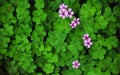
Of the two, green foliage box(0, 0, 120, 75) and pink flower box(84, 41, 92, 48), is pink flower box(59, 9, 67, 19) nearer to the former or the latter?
green foliage box(0, 0, 120, 75)

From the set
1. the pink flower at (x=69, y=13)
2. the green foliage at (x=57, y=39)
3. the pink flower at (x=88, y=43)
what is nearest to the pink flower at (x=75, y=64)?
the green foliage at (x=57, y=39)

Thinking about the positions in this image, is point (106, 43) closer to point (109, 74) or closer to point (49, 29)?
point (109, 74)

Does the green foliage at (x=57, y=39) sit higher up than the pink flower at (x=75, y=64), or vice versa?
the green foliage at (x=57, y=39)

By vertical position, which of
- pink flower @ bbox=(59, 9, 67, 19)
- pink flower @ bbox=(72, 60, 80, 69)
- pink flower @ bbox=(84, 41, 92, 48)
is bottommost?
pink flower @ bbox=(72, 60, 80, 69)

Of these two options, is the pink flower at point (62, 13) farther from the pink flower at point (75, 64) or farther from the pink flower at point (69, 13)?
the pink flower at point (75, 64)

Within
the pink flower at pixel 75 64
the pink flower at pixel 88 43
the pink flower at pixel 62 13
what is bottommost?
the pink flower at pixel 75 64

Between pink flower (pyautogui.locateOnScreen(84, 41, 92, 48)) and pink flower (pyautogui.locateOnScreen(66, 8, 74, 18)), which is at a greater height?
pink flower (pyautogui.locateOnScreen(66, 8, 74, 18))

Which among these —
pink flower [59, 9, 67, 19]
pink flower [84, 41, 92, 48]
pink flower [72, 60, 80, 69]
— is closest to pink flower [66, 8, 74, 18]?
pink flower [59, 9, 67, 19]

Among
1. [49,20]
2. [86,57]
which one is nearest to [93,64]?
[86,57]
